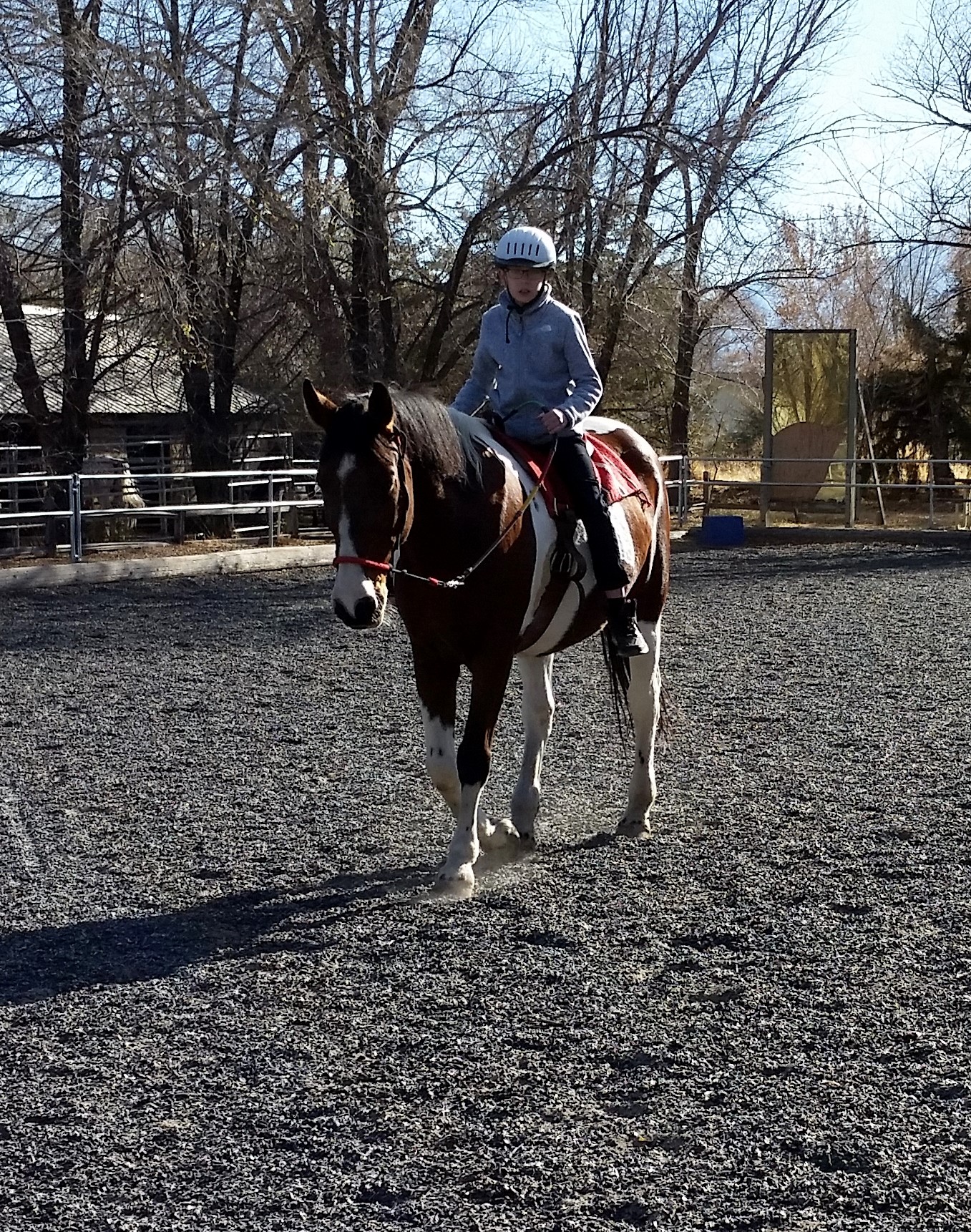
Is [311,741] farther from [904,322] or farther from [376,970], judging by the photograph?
[904,322]

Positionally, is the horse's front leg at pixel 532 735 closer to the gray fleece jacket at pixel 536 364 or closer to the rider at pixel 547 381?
the rider at pixel 547 381

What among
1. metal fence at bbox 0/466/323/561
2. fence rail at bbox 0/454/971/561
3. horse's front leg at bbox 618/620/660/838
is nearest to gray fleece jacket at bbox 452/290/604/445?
horse's front leg at bbox 618/620/660/838

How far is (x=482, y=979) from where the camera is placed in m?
3.81

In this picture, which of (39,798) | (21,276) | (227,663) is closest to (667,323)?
(21,276)

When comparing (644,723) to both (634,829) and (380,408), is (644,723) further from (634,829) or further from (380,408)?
(380,408)

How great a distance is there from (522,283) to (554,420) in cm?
54

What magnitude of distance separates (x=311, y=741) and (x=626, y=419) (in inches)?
804

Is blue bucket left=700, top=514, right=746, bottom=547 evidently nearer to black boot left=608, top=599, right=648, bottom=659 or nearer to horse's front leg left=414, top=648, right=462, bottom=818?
black boot left=608, top=599, right=648, bottom=659

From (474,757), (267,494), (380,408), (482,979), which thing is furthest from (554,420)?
(267,494)

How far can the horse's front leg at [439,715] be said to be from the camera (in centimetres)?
469

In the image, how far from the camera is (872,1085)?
122 inches

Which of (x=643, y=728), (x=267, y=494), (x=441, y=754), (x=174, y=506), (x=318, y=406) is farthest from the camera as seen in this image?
(x=267, y=494)

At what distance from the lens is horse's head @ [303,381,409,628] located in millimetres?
4066

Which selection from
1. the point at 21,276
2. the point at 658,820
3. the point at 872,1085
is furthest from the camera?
the point at 21,276
